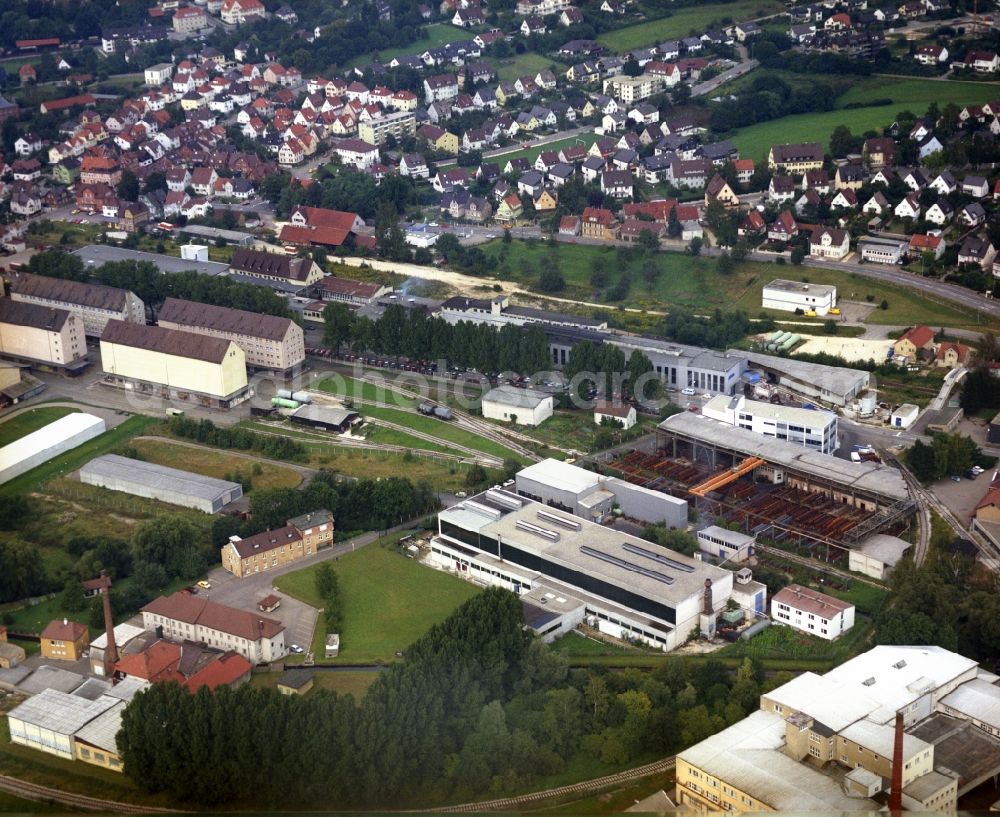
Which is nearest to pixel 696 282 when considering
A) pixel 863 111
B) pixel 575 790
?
pixel 863 111

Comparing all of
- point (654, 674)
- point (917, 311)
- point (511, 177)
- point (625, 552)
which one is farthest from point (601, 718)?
point (511, 177)

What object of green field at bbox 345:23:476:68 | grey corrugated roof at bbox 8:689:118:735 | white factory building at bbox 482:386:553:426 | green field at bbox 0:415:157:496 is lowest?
grey corrugated roof at bbox 8:689:118:735

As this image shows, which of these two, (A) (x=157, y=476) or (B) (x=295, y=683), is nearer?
(B) (x=295, y=683)

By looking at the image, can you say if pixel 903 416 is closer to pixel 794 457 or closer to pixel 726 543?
pixel 794 457

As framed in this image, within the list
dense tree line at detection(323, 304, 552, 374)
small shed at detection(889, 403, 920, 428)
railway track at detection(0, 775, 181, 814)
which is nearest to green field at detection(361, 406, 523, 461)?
dense tree line at detection(323, 304, 552, 374)

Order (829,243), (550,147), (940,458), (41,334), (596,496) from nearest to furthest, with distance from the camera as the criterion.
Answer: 1. (596,496)
2. (940,458)
3. (41,334)
4. (829,243)
5. (550,147)

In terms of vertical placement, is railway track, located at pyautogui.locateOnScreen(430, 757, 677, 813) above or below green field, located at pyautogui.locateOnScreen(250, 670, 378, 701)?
below

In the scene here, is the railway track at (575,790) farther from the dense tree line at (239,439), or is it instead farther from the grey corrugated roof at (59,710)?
the dense tree line at (239,439)

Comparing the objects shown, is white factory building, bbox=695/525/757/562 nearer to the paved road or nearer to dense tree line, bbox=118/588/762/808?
dense tree line, bbox=118/588/762/808
